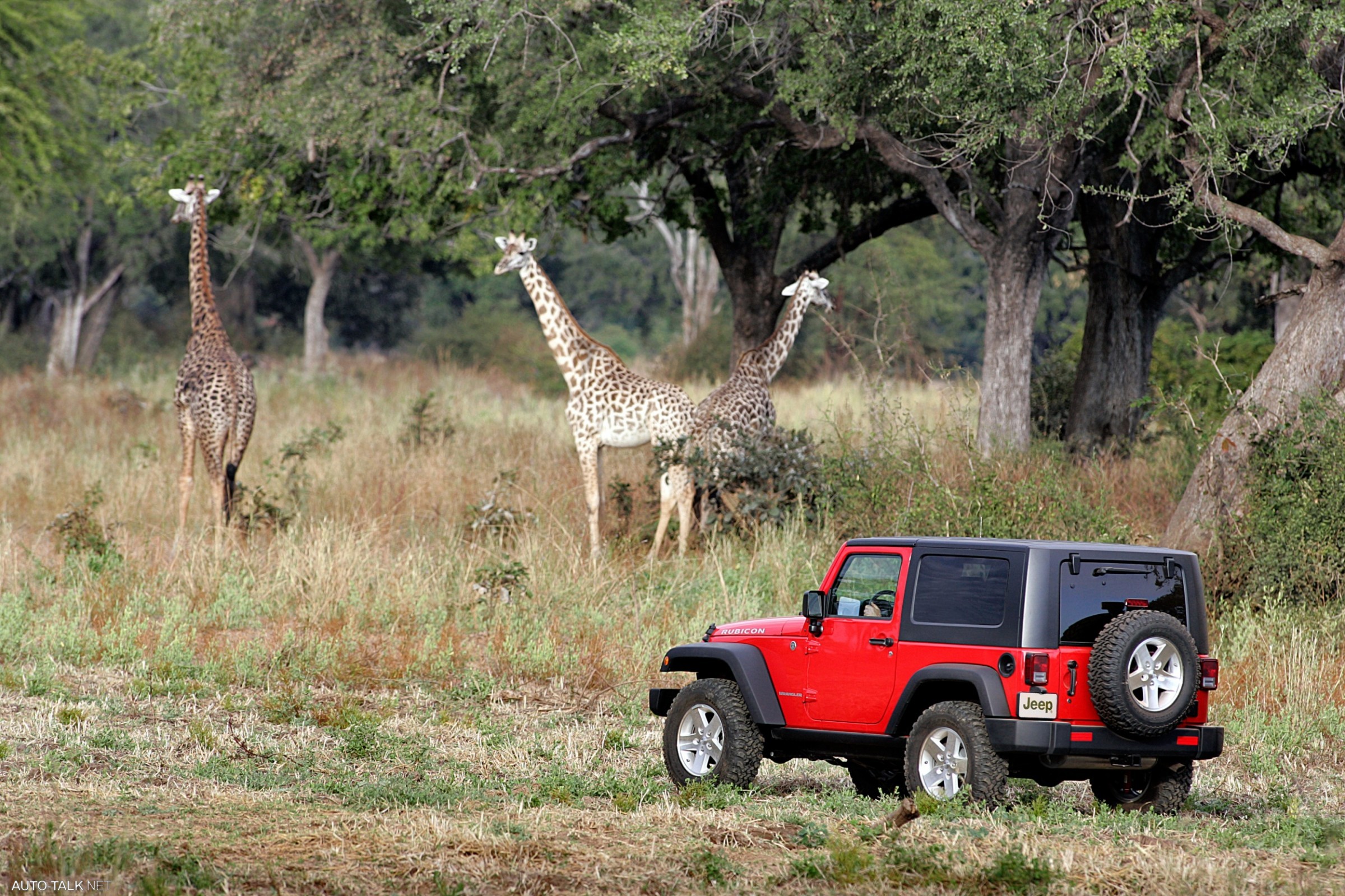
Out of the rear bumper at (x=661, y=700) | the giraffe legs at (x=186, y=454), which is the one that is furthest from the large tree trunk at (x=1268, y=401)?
the giraffe legs at (x=186, y=454)

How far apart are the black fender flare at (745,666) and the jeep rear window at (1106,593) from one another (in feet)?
5.01

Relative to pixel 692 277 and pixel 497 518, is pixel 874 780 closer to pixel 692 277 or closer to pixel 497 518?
pixel 497 518

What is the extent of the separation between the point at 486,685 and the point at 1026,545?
15.3 feet

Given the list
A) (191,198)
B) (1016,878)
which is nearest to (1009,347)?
(191,198)

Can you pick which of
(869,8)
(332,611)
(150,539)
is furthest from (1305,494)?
(150,539)

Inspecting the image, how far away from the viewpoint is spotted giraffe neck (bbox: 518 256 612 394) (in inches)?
587

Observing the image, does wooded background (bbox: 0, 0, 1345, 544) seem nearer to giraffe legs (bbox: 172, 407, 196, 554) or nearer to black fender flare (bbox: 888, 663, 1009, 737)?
giraffe legs (bbox: 172, 407, 196, 554)

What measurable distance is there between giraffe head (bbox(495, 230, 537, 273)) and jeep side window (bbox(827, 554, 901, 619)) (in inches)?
329

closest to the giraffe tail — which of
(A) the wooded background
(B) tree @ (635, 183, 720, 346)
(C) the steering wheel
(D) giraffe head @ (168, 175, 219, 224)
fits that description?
(D) giraffe head @ (168, 175, 219, 224)

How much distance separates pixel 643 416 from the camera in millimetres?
14523

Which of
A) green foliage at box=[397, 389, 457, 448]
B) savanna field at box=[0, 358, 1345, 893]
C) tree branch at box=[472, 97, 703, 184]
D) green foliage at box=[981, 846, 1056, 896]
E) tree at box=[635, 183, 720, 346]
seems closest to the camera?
green foliage at box=[981, 846, 1056, 896]

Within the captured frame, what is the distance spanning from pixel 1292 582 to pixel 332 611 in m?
7.13

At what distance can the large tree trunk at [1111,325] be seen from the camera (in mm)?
16938

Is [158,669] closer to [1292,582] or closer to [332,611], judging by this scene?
[332,611]
